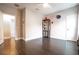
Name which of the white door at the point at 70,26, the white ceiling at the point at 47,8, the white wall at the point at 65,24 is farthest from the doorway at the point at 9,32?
the white door at the point at 70,26

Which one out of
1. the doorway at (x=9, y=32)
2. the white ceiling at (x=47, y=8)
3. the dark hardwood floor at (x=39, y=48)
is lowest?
the dark hardwood floor at (x=39, y=48)

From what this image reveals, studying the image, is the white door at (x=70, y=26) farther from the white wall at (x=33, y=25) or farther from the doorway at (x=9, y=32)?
the doorway at (x=9, y=32)

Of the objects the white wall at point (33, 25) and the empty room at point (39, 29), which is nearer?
the empty room at point (39, 29)

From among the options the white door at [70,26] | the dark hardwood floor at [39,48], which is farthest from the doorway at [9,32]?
the white door at [70,26]

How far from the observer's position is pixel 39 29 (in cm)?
210

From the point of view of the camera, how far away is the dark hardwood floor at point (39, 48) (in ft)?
6.07

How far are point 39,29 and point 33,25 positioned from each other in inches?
6.5

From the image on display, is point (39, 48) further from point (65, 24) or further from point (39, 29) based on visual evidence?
point (65, 24)

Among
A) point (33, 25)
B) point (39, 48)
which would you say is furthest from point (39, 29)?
point (39, 48)

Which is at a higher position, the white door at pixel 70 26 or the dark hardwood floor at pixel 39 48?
the white door at pixel 70 26

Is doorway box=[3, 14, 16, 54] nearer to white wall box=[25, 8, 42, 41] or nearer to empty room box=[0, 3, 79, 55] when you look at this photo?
empty room box=[0, 3, 79, 55]

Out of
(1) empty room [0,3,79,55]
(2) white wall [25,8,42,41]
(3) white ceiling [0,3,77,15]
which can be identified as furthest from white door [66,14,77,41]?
(2) white wall [25,8,42,41]

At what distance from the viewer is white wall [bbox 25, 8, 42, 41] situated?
6.71 feet
